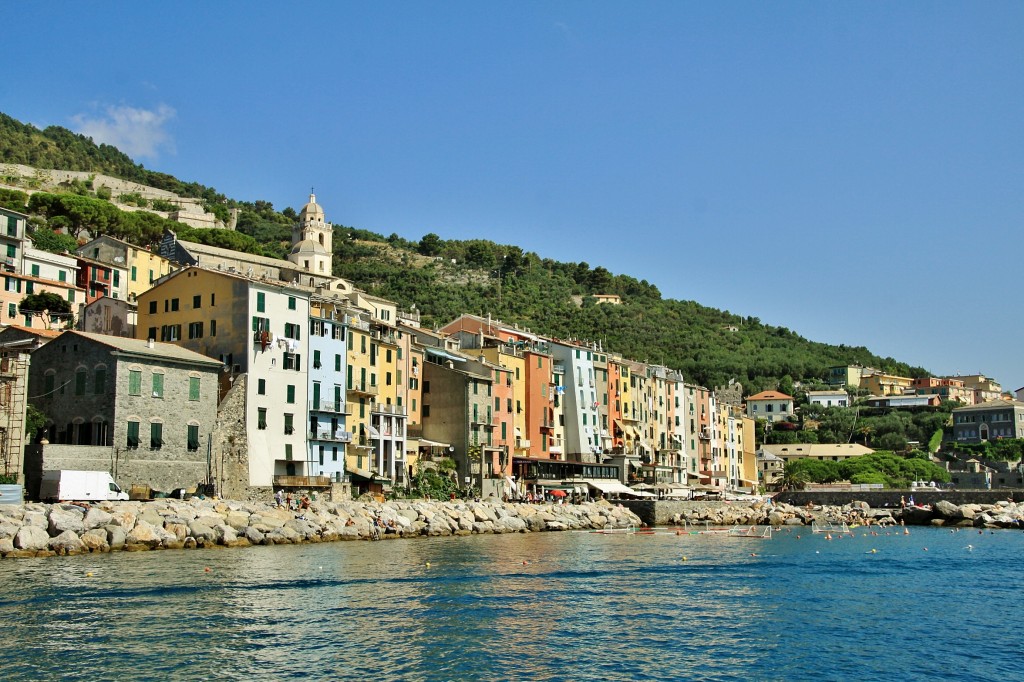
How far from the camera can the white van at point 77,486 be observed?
4453 cm

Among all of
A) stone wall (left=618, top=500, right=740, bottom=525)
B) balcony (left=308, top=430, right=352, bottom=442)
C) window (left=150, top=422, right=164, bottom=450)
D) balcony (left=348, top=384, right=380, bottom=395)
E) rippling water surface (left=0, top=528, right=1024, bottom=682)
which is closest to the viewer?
rippling water surface (left=0, top=528, right=1024, bottom=682)

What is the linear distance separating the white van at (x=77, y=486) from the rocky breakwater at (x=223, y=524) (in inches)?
53.3

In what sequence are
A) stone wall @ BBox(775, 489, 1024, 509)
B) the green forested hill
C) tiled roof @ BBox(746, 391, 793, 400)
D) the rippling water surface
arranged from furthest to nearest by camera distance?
tiled roof @ BBox(746, 391, 793, 400) → the green forested hill → stone wall @ BBox(775, 489, 1024, 509) → the rippling water surface

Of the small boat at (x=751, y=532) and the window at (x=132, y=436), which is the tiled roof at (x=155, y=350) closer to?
the window at (x=132, y=436)

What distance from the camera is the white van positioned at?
44.5m

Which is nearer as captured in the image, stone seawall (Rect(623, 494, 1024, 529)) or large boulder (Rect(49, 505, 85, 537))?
large boulder (Rect(49, 505, 85, 537))

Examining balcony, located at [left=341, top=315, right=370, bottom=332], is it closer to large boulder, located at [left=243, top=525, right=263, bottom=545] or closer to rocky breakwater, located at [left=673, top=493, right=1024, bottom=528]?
large boulder, located at [left=243, top=525, right=263, bottom=545]

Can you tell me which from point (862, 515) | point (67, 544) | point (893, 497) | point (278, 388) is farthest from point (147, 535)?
point (893, 497)

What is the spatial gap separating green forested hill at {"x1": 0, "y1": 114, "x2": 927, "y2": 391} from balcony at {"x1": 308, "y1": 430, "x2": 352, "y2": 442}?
58.9 metres

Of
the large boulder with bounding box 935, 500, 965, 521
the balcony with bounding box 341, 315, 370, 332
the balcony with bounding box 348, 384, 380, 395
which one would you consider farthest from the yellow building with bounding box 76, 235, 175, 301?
the large boulder with bounding box 935, 500, 965, 521

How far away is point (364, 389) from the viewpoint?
64.6 metres

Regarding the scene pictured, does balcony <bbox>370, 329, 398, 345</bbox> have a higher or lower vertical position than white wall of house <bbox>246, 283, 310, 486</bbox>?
higher

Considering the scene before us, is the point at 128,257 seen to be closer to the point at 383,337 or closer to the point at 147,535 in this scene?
the point at 383,337

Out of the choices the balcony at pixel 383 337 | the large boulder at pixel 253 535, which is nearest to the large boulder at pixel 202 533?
the large boulder at pixel 253 535
